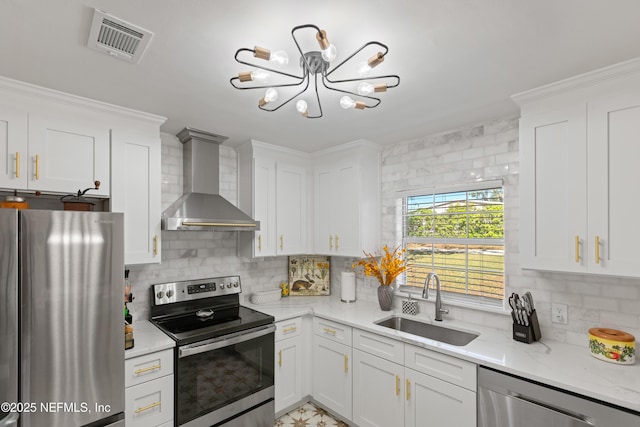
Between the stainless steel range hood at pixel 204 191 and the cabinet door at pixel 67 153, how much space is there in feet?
1.85

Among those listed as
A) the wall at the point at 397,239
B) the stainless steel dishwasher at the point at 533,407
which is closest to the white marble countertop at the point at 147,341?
the wall at the point at 397,239

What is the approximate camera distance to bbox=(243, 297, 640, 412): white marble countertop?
1503 millimetres

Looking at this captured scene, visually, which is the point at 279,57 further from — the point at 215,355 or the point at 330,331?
the point at 330,331

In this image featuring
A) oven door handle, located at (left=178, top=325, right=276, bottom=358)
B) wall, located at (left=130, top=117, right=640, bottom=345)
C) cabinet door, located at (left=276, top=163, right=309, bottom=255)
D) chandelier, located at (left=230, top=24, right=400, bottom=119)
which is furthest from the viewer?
cabinet door, located at (left=276, top=163, right=309, bottom=255)

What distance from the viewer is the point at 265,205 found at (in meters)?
3.09

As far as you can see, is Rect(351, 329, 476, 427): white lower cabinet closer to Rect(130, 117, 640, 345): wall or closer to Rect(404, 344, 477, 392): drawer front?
Rect(404, 344, 477, 392): drawer front

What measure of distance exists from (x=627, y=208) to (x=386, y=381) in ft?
5.81

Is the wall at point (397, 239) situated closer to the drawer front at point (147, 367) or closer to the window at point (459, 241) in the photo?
the window at point (459, 241)

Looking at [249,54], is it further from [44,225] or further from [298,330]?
[298,330]

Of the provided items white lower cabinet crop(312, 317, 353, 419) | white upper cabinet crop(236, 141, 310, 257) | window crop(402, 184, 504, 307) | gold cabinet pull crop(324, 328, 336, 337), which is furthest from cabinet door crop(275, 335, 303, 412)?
window crop(402, 184, 504, 307)

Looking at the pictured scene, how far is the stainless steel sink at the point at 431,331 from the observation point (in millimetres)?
2365

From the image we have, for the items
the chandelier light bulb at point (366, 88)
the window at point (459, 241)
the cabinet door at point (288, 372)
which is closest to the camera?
the chandelier light bulb at point (366, 88)

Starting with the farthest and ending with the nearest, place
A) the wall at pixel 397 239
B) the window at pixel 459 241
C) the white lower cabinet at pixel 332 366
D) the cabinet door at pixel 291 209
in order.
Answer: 1. the cabinet door at pixel 291 209
2. the white lower cabinet at pixel 332 366
3. the window at pixel 459 241
4. the wall at pixel 397 239

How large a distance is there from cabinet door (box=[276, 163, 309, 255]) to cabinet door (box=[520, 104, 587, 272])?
1.98m
